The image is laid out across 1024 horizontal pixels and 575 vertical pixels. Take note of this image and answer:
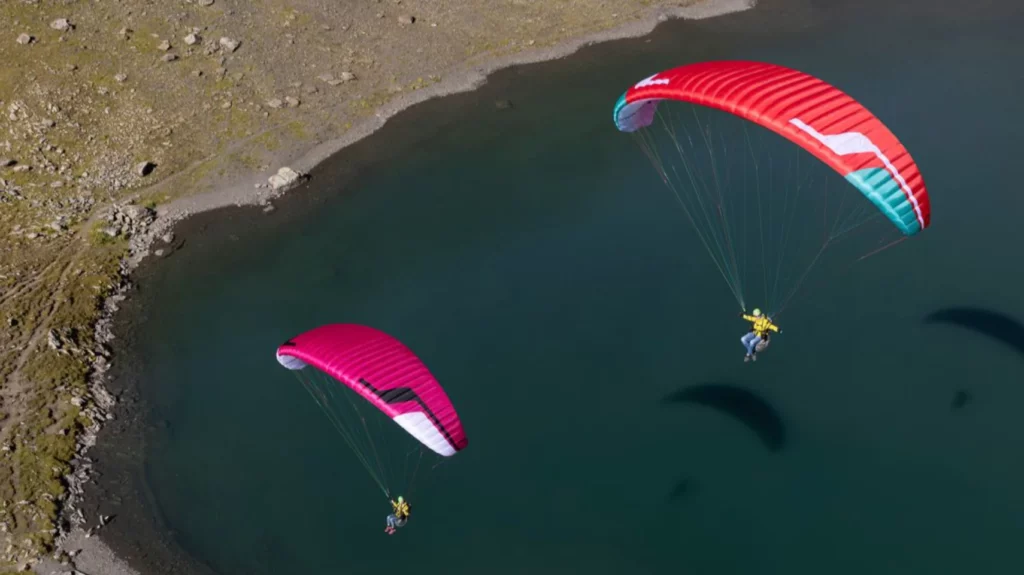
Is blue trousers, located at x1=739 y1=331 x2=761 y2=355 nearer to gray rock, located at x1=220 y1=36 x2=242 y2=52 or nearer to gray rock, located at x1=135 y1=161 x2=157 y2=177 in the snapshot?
gray rock, located at x1=135 y1=161 x2=157 y2=177

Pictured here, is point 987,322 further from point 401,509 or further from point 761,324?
point 401,509

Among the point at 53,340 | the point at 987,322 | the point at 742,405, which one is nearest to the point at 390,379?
the point at 742,405

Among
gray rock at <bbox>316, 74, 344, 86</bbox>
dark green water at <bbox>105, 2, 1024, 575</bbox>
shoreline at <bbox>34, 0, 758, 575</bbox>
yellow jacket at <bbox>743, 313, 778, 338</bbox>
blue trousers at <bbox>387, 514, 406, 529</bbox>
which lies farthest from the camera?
gray rock at <bbox>316, 74, 344, 86</bbox>

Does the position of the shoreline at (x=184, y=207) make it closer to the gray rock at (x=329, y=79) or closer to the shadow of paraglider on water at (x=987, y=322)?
the gray rock at (x=329, y=79)

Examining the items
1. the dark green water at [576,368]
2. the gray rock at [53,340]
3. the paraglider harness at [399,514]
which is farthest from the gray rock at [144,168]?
the paraglider harness at [399,514]

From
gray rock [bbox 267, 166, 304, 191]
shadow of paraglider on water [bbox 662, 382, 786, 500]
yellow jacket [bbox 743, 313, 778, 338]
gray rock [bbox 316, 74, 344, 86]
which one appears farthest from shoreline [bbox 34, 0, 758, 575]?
yellow jacket [bbox 743, 313, 778, 338]

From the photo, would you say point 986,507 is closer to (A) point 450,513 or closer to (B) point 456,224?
(A) point 450,513
